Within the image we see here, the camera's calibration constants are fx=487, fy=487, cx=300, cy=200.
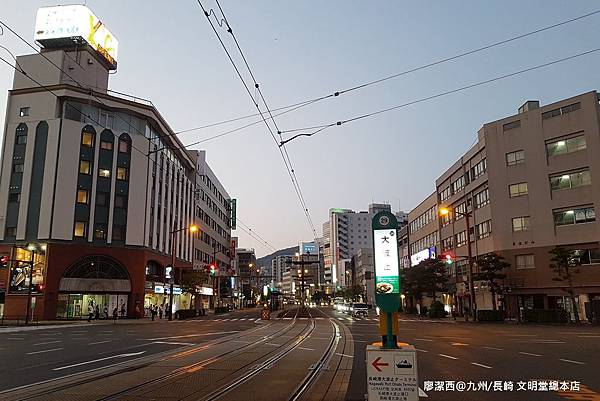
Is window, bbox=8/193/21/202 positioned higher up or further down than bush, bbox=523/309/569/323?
higher up

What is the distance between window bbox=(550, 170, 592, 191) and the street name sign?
46.3m

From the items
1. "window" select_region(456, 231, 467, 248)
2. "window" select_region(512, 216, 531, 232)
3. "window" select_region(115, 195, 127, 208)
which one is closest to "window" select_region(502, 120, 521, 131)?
"window" select_region(512, 216, 531, 232)

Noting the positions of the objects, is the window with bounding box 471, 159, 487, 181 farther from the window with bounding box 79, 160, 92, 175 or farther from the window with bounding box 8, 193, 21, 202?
the window with bounding box 8, 193, 21, 202

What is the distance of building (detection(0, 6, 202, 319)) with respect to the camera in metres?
49.8

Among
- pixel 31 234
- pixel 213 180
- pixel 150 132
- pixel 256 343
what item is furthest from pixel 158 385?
pixel 213 180

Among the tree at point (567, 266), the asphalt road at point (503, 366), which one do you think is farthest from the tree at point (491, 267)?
the asphalt road at point (503, 366)

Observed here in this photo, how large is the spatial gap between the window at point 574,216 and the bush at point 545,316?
9.40m

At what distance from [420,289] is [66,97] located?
46243mm

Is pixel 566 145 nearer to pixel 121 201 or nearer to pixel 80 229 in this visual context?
pixel 121 201

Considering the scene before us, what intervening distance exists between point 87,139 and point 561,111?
1950 inches

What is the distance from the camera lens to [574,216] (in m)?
46.4

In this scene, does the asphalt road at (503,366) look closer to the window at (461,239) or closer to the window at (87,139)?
the window at (461,239)

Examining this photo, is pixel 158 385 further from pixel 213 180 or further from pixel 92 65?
pixel 213 180

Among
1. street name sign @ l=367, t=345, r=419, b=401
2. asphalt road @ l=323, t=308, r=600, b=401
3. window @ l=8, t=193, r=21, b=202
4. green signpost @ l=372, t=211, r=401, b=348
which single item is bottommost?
asphalt road @ l=323, t=308, r=600, b=401
